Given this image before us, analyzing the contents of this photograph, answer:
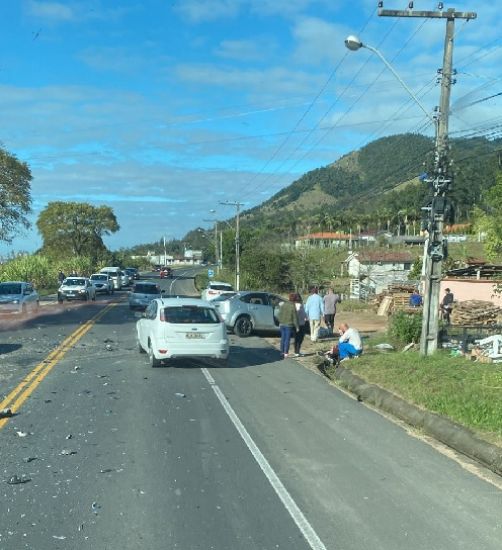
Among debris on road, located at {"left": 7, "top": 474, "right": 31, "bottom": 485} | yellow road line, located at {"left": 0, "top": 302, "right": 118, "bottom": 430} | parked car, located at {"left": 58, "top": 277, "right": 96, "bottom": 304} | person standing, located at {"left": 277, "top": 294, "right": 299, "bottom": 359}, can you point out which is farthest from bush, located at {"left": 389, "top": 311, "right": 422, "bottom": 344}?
parked car, located at {"left": 58, "top": 277, "right": 96, "bottom": 304}

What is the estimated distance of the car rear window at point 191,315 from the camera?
50.3 feet

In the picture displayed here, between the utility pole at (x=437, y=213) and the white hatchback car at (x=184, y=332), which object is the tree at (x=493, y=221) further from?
the white hatchback car at (x=184, y=332)

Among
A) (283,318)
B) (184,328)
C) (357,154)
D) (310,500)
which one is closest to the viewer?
(310,500)

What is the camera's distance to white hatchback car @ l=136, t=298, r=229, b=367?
14922 mm

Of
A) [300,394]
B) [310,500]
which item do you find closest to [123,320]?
[300,394]

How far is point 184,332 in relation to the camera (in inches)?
593

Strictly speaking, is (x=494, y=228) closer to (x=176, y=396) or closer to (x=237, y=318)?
(x=237, y=318)

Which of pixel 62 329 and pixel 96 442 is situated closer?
pixel 96 442

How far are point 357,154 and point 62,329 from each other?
144790 mm

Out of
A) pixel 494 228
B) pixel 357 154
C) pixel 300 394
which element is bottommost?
pixel 300 394

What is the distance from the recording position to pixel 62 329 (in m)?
23.9

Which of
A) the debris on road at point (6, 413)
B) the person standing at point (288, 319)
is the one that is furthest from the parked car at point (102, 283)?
the debris on road at point (6, 413)

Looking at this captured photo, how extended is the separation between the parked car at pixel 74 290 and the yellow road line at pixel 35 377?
1990 cm

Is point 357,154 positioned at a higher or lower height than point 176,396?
higher
